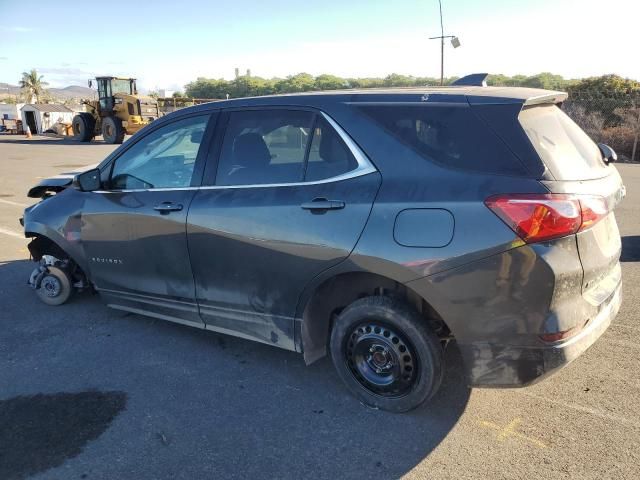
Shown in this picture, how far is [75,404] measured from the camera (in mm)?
3221

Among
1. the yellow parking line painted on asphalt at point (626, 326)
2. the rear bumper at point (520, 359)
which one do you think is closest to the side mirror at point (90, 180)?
the rear bumper at point (520, 359)

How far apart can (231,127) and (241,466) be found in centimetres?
213

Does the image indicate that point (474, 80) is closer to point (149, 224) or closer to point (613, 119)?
point (149, 224)

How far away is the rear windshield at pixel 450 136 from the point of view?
8.50ft

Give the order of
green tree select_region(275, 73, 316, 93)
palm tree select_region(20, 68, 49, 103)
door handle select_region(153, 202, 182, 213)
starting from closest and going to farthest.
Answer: door handle select_region(153, 202, 182, 213), green tree select_region(275, 73, 316, 93), palm tree select_region(20, 68, 49, 103)

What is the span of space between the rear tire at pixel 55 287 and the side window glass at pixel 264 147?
225cm

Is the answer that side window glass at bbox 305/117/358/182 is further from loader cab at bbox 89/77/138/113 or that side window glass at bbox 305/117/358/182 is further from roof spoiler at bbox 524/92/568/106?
loader cab at bbox 89/77/138/113

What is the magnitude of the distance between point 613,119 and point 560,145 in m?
23.0

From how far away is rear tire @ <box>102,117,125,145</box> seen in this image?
26.7m

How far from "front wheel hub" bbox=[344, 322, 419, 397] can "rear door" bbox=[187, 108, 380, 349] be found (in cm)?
44

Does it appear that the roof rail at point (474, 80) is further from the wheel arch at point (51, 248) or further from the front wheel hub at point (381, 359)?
the wheel arch at point (51, 248)

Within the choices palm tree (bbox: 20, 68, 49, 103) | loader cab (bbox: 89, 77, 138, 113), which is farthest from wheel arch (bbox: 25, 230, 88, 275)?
palm tree (bbox: 20, 68, 49, 103)

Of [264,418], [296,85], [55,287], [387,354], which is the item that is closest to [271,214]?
[387,354]

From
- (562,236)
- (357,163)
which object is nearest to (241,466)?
(357,163)
